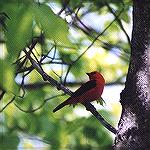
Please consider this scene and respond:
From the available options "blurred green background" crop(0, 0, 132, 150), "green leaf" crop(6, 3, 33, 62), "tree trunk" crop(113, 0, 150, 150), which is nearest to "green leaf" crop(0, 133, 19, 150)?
→ "blurred green background" crop(0, 0, 132, 150)

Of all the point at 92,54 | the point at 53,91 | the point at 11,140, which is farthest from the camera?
the point at 92,54

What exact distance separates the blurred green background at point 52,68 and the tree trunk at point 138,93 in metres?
0.27

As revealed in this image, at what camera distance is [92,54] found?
6.61 m

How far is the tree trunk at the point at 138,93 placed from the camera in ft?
6.28

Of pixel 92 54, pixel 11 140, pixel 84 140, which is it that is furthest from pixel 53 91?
pixel 11 140

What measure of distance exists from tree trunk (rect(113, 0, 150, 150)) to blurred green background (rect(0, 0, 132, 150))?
27 cm

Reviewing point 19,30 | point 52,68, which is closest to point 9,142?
point 52,68

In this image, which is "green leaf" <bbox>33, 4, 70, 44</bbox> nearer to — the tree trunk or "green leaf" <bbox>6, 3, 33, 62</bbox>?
"green leaf" <bbox>6, 3, 33, 62</bbox>

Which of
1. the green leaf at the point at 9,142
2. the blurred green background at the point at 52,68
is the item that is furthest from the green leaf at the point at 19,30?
the green leaf at the point at 9,142

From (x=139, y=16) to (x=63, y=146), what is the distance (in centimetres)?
260

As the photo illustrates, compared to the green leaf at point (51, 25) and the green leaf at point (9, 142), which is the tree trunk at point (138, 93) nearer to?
the green leaf at point (51, 25)

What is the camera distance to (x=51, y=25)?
54.2 inches

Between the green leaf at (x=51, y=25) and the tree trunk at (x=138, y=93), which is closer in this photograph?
the green leaf at (x=51, y=25)

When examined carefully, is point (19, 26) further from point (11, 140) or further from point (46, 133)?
point (46, 133)
